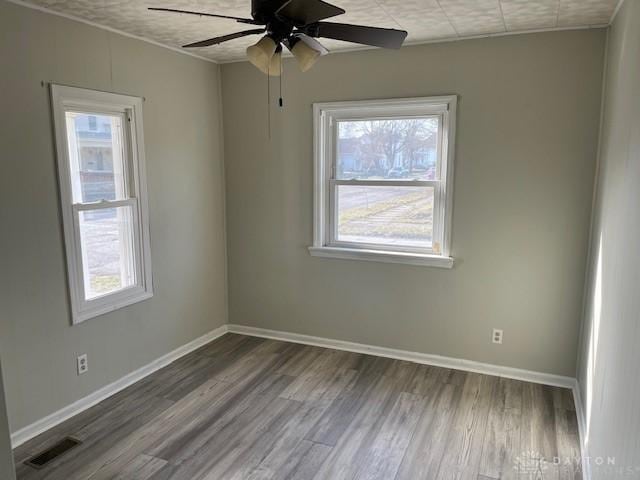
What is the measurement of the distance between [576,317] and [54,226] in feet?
11.4

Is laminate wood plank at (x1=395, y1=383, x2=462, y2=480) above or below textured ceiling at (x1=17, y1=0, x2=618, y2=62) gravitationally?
below

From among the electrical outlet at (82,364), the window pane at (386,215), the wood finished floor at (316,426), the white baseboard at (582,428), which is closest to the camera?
the white baseboard at (582,428)

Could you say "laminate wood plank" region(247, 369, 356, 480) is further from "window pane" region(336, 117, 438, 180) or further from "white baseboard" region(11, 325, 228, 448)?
"window pane" region(336, 117, 438, 180)

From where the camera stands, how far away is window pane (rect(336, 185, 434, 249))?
3.73 m

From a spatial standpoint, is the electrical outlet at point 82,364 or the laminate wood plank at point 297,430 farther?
the electrical outlet at point 82,364

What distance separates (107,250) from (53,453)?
4.21ft

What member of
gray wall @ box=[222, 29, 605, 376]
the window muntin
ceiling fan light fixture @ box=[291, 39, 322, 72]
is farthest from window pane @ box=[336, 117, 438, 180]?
ceiling fan light fixture @ box=[291, 39, 322, 72]

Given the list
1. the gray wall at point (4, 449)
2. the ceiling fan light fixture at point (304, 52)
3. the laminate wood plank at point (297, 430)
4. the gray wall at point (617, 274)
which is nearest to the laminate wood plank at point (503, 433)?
the gray wall at point (617, 274)

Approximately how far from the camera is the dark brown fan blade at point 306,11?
1764 millimetres

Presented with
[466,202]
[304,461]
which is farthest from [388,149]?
[304,461]

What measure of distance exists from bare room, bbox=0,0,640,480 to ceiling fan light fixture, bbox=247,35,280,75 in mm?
11

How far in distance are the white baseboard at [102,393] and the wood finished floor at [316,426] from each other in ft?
0.18

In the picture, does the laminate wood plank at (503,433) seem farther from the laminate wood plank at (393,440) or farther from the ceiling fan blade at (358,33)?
the ceiling fan blade at (358,33)

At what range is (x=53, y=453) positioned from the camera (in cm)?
263
